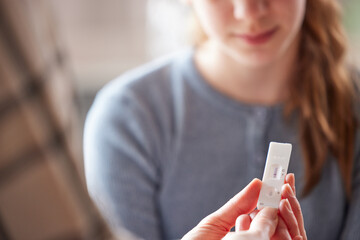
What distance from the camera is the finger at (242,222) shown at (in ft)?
1.33

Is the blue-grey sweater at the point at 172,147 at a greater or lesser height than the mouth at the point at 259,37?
lesser

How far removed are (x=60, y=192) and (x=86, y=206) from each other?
0.02 m

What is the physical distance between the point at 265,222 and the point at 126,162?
0.39 meters

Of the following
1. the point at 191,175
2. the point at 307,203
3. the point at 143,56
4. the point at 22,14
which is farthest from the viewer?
the point at 143,56

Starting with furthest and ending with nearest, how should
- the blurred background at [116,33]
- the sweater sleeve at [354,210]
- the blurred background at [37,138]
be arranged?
A: the blurred background at [116,33], the sweater sleeve at [354,210], the blurred background at [37,138]

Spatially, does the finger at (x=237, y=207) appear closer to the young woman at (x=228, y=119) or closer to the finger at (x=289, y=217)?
the finger at (x=289, y=217)

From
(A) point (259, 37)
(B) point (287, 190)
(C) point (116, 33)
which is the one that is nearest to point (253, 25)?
(A) point (259, 37)

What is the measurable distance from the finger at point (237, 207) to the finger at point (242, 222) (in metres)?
0.01

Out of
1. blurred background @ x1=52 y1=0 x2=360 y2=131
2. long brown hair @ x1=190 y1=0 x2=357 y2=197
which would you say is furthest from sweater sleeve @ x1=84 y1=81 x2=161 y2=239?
blurred background @ x1=52 y1=0 x2=360 y2=131

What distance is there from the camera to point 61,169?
277mm

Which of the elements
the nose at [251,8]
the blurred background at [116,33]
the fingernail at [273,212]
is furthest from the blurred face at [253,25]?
the blurred background at [116,33]

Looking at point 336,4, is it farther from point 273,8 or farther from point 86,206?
point 86,206

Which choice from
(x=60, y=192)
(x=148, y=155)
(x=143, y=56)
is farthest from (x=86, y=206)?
(x=143, y=56)

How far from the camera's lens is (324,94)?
714 mm
